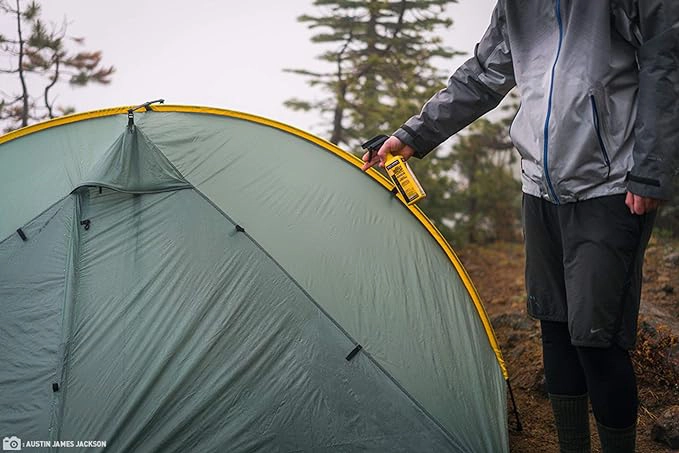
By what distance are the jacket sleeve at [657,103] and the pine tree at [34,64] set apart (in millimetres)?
4312

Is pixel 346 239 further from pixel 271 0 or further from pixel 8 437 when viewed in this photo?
pixel 271 0

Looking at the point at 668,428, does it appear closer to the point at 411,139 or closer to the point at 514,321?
the point at 514,321

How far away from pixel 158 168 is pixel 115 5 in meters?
3.82

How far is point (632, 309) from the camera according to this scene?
2010mm

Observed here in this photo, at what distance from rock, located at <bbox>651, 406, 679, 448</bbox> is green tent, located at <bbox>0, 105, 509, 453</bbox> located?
2.42 feet

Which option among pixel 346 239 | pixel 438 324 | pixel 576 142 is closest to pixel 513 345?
pixel 438 324

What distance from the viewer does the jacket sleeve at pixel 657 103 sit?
1805 mm

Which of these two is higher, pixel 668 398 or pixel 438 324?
pixel 438 324

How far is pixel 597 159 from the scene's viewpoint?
77.4 inches

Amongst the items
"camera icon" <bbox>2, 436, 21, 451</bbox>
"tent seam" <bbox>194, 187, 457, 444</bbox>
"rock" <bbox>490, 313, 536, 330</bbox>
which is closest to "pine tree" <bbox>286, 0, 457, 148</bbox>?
"rock" <bbox>490, 313, 536, 330</bbox>

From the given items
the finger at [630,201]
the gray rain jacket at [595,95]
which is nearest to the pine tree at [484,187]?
the gray rain jacket at [595,95]

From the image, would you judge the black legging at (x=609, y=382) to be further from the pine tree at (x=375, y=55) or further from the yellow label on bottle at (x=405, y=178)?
the pine tree at (x=375, y=55)

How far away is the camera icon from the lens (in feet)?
7.70

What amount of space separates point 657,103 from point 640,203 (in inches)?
12.1
